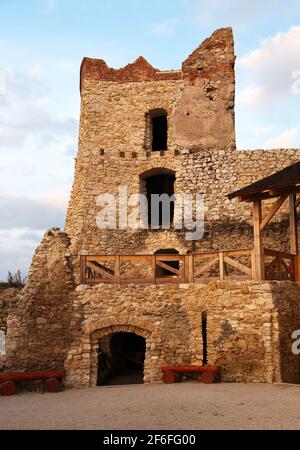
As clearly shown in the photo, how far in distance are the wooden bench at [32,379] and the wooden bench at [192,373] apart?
95.4 inches

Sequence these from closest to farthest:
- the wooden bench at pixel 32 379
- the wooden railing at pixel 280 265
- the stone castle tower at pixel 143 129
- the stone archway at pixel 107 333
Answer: the wooden bench at pixel 32 379
the stone archway at pixel 107 333
the wooden railing at pixel 280 265
the stone castle tower at pixel 143 129

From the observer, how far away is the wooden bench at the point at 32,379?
10.6 meters

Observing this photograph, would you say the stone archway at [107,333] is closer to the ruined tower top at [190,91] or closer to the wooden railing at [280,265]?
the wooden railing at [280,265]

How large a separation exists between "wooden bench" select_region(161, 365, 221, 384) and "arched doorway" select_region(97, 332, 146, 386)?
2.53 metres

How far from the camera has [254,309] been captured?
437 inches

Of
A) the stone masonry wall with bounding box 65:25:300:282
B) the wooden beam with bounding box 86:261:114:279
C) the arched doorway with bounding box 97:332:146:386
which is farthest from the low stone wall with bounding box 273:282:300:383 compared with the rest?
the stone masonry wall with bounding box 65:25:300:282

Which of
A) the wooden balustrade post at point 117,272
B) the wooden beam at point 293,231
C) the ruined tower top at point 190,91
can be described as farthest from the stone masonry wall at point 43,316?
the ruined tower top at point 190,91

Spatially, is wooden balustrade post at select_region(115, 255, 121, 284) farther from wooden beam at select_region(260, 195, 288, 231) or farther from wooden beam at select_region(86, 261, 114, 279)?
wooden beam at select_region(260, 195, 288, 231)

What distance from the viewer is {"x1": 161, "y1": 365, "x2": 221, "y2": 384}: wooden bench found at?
10.9 m

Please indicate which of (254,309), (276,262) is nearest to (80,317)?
(254,309)

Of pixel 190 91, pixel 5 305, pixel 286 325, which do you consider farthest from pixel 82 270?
pixel 190 91

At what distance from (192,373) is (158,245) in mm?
6474

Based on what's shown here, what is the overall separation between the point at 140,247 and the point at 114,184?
2622 millimetres
